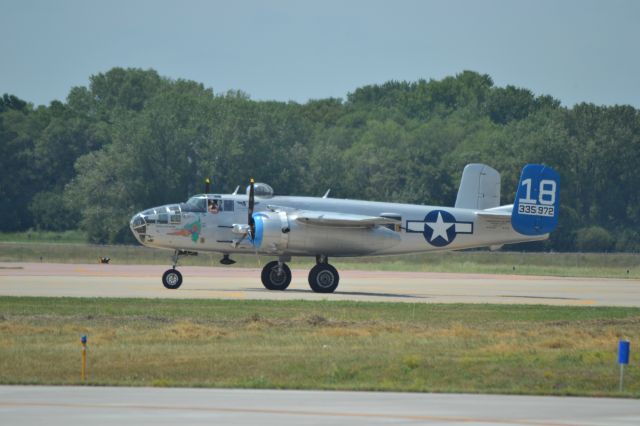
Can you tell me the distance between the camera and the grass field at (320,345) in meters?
21.6

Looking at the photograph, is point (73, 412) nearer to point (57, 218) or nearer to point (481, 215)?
point (481, 215)

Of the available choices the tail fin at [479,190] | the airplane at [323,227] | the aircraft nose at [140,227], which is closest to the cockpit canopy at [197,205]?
the airplane at [323,227]

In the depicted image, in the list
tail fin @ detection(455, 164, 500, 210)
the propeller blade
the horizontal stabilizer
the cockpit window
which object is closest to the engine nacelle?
the propeller blade

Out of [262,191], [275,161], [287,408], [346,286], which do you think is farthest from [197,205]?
[275,161]

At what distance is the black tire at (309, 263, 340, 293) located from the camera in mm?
42906

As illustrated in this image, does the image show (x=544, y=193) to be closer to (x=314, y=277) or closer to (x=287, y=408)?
(x=314, y=277)

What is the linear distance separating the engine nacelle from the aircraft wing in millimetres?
214

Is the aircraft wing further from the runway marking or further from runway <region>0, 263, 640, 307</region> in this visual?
the runway marking

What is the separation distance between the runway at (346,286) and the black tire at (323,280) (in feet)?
1.77

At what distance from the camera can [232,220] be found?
43.2 metres

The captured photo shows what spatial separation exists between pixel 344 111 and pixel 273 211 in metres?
117

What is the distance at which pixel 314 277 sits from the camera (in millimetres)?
43000

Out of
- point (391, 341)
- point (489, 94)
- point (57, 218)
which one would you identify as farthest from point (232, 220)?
point (489, 94)

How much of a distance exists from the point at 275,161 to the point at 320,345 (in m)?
75.9
